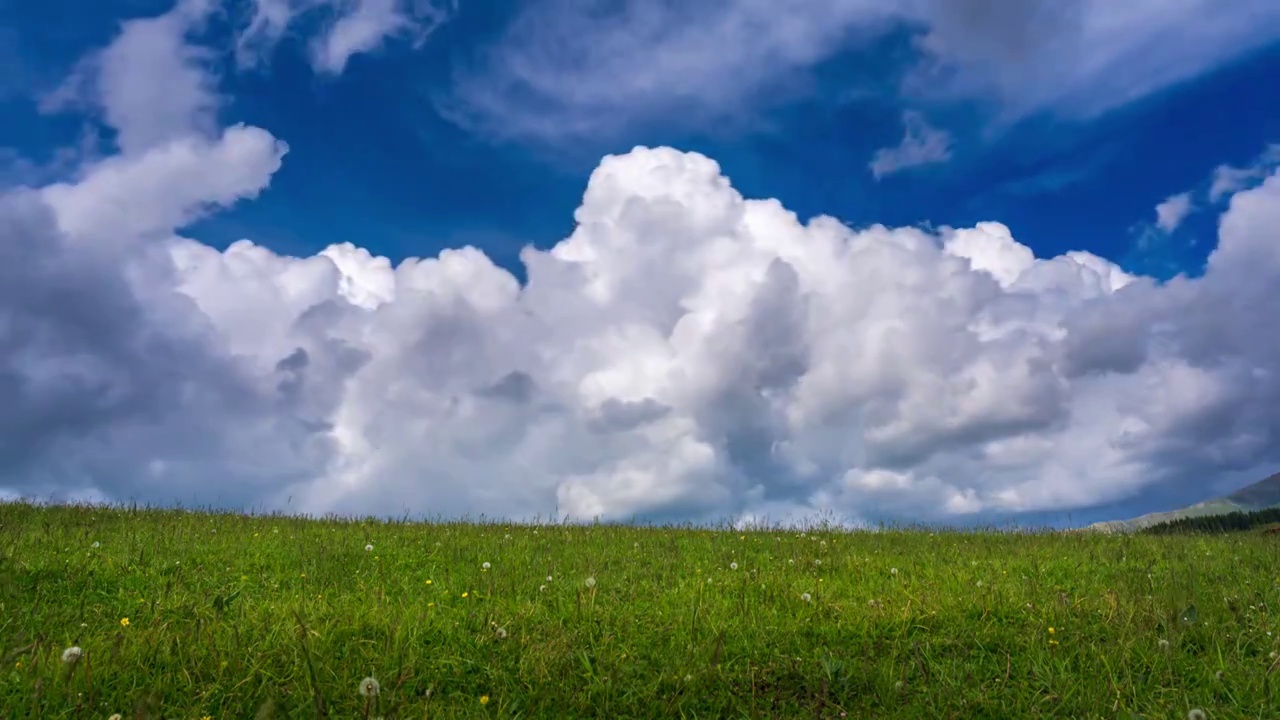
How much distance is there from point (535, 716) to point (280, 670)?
8.22 feet

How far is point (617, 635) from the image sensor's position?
335 inches

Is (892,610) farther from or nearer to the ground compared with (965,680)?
farther from the ground

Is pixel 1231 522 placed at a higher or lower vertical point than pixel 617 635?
higher

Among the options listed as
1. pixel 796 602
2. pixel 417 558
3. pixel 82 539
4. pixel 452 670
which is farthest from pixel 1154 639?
pixel 82 539

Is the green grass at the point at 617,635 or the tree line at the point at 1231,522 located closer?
the green grass at the point at 617,635

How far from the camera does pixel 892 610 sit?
9.62 m

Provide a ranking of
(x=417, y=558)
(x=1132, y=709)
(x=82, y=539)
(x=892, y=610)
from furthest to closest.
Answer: (x=82, y=539)
(x=417, y=558)
(x=892, y=610)
(x=1132, y=709)

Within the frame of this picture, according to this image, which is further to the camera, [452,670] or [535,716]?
[452,670]

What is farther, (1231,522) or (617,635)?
(1231,522)

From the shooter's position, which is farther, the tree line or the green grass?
the tree line

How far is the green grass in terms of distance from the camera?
7277mm

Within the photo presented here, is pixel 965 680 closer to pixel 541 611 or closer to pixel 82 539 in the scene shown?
pixel 541 611

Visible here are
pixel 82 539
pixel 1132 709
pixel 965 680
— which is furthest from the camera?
pixel 82 539

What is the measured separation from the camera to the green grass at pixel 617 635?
7.28 meters
